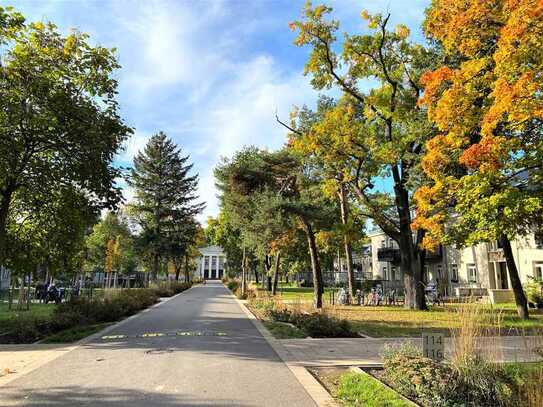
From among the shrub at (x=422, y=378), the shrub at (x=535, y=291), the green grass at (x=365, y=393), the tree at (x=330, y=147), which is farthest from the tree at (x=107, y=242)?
the shrub at (x=422, y=378)

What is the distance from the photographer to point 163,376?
6.95m

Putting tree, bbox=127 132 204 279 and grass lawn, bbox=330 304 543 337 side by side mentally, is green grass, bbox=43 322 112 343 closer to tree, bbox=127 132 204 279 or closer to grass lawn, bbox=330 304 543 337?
grass lawn, bbox=330 304 543 337

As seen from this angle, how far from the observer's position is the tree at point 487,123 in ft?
38.5

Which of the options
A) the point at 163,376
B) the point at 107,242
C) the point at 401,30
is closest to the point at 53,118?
the point at 163,376

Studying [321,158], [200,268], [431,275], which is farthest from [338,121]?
[200,268]

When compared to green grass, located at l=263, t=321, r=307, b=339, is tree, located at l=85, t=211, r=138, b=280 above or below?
above

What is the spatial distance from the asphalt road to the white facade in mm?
20232

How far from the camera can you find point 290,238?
94.7 feet

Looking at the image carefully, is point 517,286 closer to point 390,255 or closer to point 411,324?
point 411,324

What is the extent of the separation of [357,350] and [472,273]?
2901 centimetres

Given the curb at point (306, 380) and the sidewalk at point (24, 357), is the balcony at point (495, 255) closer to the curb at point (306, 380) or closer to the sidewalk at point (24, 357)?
the curb at point (306, 380)

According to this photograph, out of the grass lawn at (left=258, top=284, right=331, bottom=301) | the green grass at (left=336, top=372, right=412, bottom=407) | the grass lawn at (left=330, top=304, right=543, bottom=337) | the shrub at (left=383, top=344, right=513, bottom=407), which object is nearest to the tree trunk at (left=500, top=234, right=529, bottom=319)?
the grass lawn at (left=330, top=304, right=543, bottom=337)

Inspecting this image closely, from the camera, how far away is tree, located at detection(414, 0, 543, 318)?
11750 mm

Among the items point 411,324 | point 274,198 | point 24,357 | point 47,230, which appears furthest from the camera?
point 274,198
